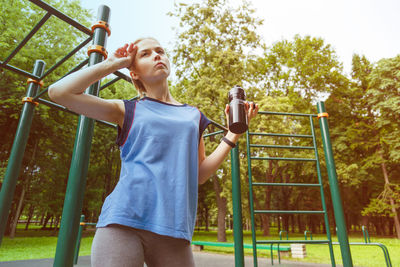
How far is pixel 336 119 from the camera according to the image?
58.9ft


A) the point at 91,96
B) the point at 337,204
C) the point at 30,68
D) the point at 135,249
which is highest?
the point at 30,68

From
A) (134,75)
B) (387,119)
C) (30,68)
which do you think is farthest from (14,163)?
(387,119)

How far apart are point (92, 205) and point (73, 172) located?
15.7m

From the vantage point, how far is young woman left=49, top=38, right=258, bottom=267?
0.84 meters

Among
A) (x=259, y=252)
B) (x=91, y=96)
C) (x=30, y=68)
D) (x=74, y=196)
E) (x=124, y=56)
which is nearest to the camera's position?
(x=91, y=96)

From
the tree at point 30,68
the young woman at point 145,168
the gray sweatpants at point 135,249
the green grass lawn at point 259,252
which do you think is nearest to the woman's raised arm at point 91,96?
the young woman at point 145,168

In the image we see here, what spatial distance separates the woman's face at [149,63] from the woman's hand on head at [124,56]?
30 mm

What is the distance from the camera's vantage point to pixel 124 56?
109 cm

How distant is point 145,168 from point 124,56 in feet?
1.58

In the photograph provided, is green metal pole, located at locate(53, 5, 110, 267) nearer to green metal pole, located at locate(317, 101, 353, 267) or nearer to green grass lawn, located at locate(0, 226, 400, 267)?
green metal pole, located at locate(317, 101, 353, 267)

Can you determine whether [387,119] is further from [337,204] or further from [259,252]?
[337,204]

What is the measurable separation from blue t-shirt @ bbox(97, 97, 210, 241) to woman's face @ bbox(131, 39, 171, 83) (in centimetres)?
10

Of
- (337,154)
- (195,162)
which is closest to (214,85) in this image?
(337,154)

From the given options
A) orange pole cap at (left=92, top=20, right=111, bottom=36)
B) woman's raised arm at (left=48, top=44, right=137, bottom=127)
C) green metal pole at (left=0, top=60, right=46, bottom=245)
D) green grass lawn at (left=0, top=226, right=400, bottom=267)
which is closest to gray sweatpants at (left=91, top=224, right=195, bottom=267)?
woman's raised arm at (left=48, top=44, right=137, bottom=127)
